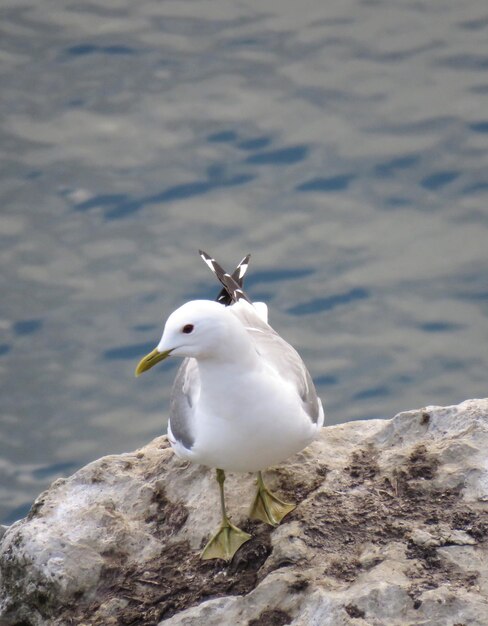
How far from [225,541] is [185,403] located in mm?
673

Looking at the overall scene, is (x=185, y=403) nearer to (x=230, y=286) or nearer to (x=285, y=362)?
(x=285, y=362)

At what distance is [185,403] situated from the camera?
16.9 ft

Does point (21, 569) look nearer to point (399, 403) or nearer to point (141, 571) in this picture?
point (141, 571)

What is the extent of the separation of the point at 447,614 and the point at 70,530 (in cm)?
172

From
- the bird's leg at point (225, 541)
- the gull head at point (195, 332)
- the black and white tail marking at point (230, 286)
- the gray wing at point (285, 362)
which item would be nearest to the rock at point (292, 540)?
the bird's leg at point (225, 541)

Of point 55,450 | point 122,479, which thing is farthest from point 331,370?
point 122,479

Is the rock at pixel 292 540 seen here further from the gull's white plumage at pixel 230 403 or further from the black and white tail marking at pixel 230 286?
the black and white tail marking at pixel 230 286

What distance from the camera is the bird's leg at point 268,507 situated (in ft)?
15.8

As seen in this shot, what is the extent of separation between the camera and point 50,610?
188 inches

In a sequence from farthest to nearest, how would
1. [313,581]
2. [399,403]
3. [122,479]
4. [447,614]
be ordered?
[399,403] → [122,479] → [313,581] → [447,614]

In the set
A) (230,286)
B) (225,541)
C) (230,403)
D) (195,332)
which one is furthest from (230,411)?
(230,286)

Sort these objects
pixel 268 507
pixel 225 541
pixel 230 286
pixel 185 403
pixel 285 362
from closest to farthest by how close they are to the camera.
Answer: pixel 225 541, pixel 268 507, pixel 185 403, pixel 285 362, pixel 230 286

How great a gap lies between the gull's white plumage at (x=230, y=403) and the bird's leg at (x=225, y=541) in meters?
0.24

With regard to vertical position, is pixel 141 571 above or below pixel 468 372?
above
